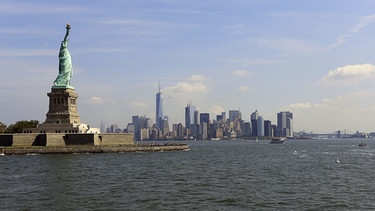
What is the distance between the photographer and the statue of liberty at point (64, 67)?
117625mm

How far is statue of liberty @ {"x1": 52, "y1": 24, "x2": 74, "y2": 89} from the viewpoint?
118m

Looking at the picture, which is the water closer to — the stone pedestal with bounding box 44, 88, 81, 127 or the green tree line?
the stone pedestal with bounding box 44, 88, 81, 127

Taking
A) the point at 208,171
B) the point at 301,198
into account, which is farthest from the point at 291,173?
the point at 301,198

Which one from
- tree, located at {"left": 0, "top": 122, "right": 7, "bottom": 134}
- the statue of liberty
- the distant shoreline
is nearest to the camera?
the distant shoreline

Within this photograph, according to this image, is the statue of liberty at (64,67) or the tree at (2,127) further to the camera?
the tree at (2,127)

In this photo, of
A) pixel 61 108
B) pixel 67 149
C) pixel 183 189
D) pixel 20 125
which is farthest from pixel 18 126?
pixel 183 189

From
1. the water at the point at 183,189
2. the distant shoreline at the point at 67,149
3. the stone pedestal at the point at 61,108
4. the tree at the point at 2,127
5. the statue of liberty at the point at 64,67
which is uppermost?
the statue of liberty at the point at 64,67

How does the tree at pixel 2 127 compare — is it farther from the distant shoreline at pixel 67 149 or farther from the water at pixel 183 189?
the water at pixel 183 189

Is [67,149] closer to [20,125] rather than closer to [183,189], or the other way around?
[20,125]

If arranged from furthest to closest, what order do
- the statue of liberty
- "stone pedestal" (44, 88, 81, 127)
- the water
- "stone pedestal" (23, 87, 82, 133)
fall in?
the statue of liberty
"stone pedestal" (44, 88, 81, 127)
"stone pedestal" (23, 87, 82, 133)
the water

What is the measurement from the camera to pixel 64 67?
394ft

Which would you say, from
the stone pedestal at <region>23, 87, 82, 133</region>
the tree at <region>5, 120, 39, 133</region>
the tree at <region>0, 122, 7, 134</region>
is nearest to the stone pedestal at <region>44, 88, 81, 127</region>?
the stone pedestal at <region>23, 87, 82, 133</region>

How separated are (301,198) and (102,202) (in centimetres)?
1652

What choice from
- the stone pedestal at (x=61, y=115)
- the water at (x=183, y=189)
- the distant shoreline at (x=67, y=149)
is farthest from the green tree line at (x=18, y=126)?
the water at (x=183, y=189)
